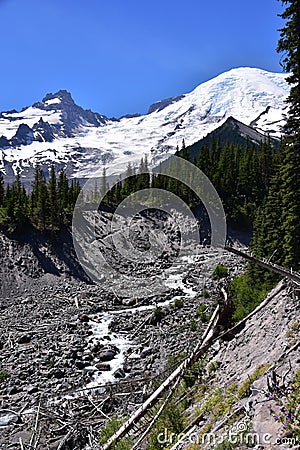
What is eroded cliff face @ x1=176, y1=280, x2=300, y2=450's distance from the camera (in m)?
5.70

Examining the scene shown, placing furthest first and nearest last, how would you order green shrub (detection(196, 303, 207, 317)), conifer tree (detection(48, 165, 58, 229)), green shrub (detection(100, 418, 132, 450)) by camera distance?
1. conifer tree (detection(48, 165, 58, 229))
2. green shrub (detection(196, 303, 207, 317))
3. green shrub (detection(100, 418, 132, 450))

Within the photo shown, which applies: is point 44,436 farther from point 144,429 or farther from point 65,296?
point 65,296

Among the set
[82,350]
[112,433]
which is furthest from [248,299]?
[112,433]

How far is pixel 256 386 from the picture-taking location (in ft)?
23.9

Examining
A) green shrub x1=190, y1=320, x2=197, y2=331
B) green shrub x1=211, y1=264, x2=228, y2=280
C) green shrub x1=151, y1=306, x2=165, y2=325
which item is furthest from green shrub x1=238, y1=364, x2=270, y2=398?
green shrub x1=211, y1=264, x2=228, y2=280

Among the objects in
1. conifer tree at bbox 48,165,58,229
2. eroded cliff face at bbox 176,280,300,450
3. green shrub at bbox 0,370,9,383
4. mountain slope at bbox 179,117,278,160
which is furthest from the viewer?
mountain slope at bbox 179,117,278,160

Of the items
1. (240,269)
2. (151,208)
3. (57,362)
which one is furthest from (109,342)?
(151,208)

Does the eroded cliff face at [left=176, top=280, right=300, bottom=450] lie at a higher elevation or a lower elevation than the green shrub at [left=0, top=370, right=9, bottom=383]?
higher

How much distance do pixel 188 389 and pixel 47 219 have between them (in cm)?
4434

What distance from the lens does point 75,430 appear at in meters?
10.6

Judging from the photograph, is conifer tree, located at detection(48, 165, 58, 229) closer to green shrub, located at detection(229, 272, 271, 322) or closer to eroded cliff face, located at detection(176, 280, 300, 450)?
green shrub, located at detection(229, 272, 271, 322)

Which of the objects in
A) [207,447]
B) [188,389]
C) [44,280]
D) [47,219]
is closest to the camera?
[207,447]

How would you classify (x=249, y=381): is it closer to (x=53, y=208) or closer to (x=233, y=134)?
(x=53, y=208)

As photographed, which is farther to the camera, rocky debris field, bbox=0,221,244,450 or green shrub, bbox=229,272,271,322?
green shrub, bbox=229,272,271,322
